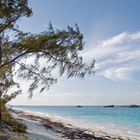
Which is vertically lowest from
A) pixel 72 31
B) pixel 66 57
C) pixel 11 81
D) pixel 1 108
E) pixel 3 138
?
pixel 3 138

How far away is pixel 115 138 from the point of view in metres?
32.7

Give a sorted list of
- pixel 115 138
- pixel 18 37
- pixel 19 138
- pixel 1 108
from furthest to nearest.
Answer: pixel 115 138, pixel 19 138, pixel 18 37, pixel 1 108

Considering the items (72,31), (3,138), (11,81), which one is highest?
(72,31)

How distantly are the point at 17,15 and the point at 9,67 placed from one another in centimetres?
213

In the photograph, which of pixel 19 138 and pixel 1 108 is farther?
pixel 19 138

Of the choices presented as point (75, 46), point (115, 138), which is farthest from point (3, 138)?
point (115, 138)

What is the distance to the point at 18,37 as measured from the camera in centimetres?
1374

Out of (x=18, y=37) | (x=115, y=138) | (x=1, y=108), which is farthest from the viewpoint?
(x=115, y=138)

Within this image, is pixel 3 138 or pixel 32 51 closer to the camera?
pixel 32 51

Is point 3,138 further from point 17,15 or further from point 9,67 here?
point 17,15

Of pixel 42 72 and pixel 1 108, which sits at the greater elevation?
pixel 42 72

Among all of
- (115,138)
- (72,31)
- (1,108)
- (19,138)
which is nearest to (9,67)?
(1,108)

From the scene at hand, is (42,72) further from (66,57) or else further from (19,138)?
(19,138)

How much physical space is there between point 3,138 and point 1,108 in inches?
124
